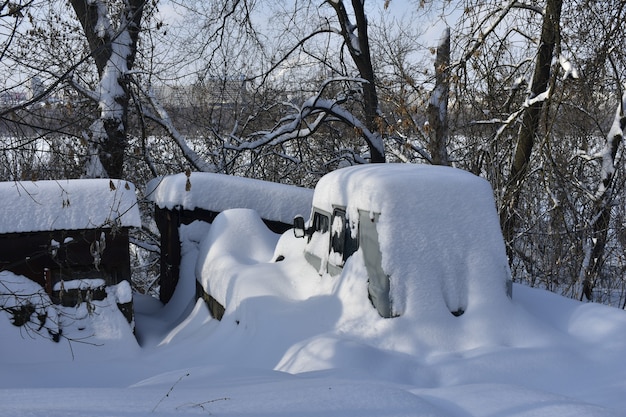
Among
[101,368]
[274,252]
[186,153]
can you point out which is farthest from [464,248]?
[186,153]

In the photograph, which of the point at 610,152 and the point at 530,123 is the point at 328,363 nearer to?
the point at 530,123

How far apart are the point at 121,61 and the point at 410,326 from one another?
30.8ft

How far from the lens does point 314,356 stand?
485 centimetres

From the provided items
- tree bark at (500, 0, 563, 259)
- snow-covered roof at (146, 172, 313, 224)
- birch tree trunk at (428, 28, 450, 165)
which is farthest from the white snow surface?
birch tree trunk at (428, 28, 450, 165)

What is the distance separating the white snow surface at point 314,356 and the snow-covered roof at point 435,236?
6 centimetres

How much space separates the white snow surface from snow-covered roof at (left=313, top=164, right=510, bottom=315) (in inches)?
2.2

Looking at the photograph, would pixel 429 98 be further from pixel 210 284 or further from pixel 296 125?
pixel 210 284

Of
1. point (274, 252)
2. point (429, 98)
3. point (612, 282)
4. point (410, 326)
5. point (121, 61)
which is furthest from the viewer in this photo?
point (121, 61)

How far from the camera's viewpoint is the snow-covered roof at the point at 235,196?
955 cm

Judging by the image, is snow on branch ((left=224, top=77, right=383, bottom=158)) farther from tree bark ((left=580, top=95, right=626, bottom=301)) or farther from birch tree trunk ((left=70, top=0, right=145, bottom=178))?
tree bark ((left=580, top=95, right=626, bottom=301))

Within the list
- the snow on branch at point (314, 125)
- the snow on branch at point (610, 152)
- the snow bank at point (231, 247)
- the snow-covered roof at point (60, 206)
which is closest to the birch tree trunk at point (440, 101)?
the snow on branch at point (314, 125)

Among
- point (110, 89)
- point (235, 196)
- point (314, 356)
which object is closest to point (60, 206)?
point (235, 196)

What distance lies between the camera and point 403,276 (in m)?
5.25

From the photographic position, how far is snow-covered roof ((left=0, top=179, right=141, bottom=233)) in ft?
24.7
